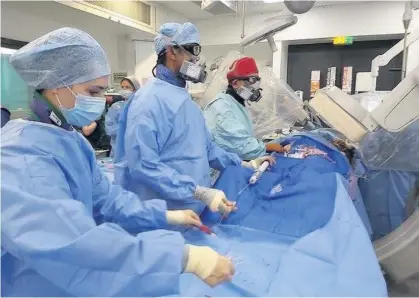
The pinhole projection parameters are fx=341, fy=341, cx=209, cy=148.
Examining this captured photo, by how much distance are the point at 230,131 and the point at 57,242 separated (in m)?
1.64

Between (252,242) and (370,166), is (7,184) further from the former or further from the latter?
(370,166)

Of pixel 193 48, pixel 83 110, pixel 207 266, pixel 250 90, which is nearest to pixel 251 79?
pixel 250 90

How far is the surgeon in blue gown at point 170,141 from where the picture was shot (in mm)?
1463

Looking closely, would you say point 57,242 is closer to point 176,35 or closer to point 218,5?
point 176,35

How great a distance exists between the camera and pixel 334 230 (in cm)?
115

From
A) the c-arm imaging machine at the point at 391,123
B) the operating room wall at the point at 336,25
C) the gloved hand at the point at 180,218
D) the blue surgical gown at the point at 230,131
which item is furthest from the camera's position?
the operating room wall at the point at 336,25

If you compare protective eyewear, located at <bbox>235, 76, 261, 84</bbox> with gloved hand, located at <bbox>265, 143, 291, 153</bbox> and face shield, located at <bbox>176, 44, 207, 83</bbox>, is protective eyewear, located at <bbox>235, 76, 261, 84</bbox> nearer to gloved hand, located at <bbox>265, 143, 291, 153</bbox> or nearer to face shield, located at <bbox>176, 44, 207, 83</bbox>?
gloved hand, located at <bbox>265, 143, 291, 153</bbox>

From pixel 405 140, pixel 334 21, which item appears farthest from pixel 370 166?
pixel 334 21

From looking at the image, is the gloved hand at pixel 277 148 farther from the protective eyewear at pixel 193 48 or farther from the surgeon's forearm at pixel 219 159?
the protective eyewear at pixel 193 48

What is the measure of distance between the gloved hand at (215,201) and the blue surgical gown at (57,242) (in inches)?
23.8

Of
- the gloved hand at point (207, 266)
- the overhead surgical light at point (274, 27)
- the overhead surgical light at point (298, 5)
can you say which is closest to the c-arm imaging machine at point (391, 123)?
the overhead surgical light at point (298, 5)

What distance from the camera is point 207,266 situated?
2.85ft

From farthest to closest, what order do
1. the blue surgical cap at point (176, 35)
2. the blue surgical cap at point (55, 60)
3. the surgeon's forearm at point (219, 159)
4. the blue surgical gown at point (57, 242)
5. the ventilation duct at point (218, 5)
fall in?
the ventilation duct at point (218, 5)
the surgeon's forearm at point (219, 159)
the blue surgical cap at point (176, 35)
the blue surgical cap at point (55, 60)
the blue surgical gown at point (57, 242)

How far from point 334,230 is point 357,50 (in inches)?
231
